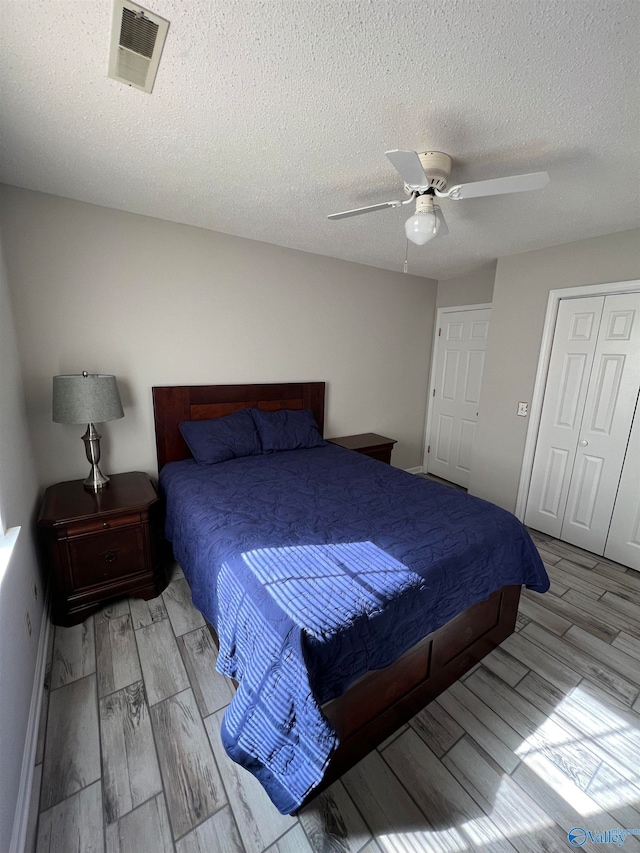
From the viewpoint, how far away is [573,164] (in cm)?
164

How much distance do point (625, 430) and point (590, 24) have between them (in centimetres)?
252

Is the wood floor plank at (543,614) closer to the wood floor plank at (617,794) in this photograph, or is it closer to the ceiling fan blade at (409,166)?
the wood floor plank at (617,794)

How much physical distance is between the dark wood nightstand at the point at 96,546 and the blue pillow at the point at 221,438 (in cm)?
46

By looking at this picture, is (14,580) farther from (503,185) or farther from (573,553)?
(573,553)

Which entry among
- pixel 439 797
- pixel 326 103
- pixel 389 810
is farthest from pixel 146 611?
pixel 326 103

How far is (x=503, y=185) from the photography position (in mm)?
1432

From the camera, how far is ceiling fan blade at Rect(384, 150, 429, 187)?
1239 millimetres

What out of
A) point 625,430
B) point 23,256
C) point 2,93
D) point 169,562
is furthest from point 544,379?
point 23,256

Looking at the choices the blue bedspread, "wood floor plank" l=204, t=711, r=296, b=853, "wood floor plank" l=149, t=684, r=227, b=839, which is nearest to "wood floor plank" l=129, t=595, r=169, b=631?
the blue bedspread

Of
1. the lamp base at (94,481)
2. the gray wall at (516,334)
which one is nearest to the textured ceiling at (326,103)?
the gray wall at (516,334)

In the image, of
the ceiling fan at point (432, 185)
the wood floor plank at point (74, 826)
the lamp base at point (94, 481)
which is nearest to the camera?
the wood floor plank at point (74, 826)

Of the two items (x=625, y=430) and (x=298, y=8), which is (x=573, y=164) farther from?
(x=625, y=430)

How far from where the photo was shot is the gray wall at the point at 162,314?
2164mm

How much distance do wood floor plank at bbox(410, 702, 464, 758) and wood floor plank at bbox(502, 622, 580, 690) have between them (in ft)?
1.91
